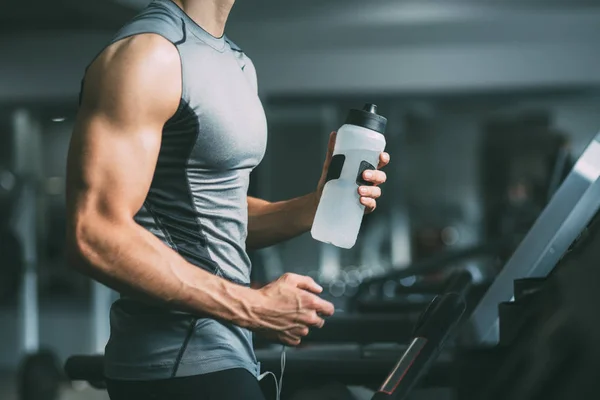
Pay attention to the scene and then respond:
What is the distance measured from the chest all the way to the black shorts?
0.85 feet

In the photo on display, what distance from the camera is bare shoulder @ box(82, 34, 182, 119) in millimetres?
932

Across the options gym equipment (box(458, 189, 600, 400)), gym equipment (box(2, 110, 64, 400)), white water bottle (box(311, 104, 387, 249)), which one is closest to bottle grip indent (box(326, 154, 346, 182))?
white water bottle (box(311, 104, 387, 249))

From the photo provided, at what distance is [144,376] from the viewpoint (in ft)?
3.34

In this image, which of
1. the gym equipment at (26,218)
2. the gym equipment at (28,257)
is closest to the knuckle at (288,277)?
the gym equipment at (26,218)

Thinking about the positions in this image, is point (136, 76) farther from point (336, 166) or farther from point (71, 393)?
point (71, 393)

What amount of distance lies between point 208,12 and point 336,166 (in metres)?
0.27

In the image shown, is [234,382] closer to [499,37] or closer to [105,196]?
[105,196]

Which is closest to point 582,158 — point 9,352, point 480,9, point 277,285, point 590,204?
point 590,204

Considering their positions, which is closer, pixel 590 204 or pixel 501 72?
pixel 590 204

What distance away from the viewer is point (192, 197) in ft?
3.38

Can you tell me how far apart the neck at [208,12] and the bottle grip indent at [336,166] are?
9.0 inches

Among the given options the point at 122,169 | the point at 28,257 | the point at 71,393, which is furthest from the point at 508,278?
the point at 28,257

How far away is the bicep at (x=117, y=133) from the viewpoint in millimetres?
932

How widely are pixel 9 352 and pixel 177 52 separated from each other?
593cm
